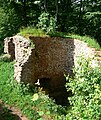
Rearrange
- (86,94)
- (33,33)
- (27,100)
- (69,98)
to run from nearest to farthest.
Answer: (86,94) < (69,98) < (27,100) < (33,33)

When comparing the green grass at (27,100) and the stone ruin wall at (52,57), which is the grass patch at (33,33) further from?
the green grass at (27,100)

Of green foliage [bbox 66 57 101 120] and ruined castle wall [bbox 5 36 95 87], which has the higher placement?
green foliage [bbox 66 57 101 120]

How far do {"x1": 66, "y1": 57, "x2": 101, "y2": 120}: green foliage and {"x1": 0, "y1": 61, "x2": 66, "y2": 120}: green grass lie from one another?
217 inches

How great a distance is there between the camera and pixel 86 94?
714cm

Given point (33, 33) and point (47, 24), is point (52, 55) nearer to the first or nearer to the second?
point (33, 33)

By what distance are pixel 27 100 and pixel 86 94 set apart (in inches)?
278

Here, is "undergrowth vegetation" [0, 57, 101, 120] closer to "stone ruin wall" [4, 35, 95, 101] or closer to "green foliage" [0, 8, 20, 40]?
"stone ruin wall" [4, 35, 95, 101]

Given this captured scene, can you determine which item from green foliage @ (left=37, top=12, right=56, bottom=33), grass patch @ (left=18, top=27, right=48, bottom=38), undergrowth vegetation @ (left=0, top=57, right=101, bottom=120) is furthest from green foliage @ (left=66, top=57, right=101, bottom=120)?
green foliage @ (left=37, top=12, right=56, bottom=33)

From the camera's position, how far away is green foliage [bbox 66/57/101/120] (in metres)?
6.45

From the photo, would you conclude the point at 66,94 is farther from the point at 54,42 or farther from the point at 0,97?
the point at 0,97

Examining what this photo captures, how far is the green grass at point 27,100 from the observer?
42.7 feet

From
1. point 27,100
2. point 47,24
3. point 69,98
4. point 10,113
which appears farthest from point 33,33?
point 69,98

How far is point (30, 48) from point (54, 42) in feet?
7.56

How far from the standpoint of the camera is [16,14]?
23797 millimetres
